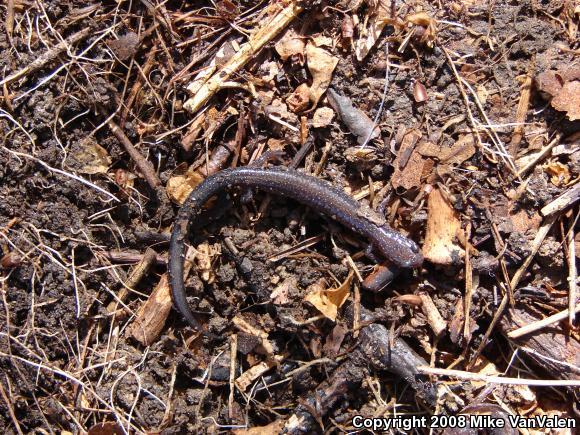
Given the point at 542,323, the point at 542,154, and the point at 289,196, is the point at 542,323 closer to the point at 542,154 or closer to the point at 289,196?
the point at 542,154

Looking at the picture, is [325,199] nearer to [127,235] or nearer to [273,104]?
[273,104]

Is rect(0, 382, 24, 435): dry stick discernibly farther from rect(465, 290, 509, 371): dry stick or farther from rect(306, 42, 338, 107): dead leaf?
rect(465, 290, 509, 371): dry stick

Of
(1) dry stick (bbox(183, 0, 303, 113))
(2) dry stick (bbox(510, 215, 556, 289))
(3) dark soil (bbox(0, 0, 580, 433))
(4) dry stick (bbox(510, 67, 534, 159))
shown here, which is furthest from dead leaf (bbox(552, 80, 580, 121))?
(1) dry stick (bbox(183, 0, 303, 113))

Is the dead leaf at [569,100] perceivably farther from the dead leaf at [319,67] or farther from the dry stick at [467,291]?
the dead leaf at [319,67]

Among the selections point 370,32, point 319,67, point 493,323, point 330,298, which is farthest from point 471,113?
point 330,298

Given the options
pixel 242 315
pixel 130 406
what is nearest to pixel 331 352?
pixel 242 315

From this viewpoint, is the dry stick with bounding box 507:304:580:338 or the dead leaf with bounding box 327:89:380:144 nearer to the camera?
the dry stick with bounding box 507:304:580:338

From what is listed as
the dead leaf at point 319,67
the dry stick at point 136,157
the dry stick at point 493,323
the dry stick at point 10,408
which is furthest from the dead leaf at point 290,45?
the dry stick at point 10,408
